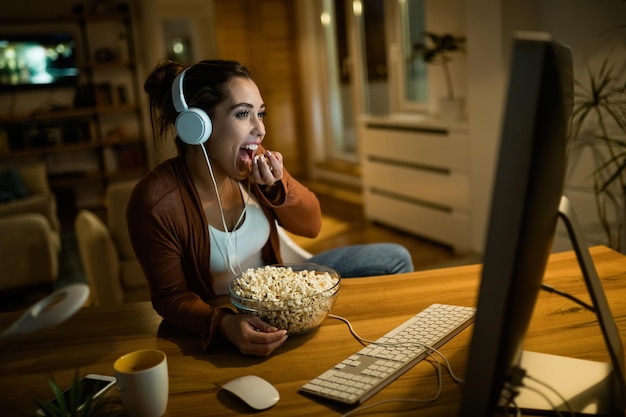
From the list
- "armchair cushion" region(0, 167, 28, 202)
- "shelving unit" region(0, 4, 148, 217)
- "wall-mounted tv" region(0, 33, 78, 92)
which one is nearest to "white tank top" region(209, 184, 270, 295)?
"armchair cushion" region(0, 167, 28, 202)

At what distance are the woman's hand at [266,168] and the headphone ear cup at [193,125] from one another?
14 cm

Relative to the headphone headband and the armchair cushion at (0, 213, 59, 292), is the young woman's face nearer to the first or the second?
the headphone headband

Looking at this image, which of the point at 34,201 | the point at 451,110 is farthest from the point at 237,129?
the point at 34,201

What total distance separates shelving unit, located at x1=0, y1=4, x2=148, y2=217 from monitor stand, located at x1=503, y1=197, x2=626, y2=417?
624cm

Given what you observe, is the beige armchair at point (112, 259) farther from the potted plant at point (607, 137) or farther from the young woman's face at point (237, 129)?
the potted plant at point (607, 137)

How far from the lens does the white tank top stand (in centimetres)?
140

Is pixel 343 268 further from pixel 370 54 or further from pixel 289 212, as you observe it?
pixel 370 54

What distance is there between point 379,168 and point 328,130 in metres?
2.47

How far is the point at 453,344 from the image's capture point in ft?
3.41

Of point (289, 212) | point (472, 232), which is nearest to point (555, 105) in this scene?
point (289, 212)

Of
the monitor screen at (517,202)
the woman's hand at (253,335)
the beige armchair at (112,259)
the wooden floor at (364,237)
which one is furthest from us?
the wooden floor at (364,237)

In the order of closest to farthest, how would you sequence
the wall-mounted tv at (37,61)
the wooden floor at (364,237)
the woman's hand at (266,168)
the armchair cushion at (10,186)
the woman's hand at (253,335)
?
the woman's hand at (253,335) → the woman's hand at (266,168) → the wooden floor at (364,237) → the armchair cushion at (10,186) → the wall-mounted tv at (37,61)

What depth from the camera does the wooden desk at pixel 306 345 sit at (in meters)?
0.91

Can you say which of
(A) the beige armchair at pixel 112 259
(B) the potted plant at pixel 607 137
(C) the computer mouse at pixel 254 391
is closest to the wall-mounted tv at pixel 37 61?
(A) the beige armchair at pixel 112 259
